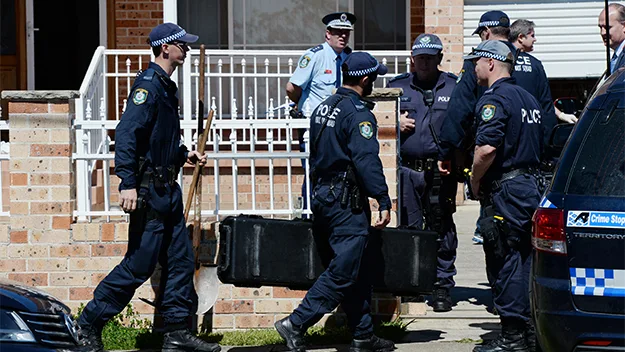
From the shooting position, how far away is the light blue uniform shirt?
8.48 meters

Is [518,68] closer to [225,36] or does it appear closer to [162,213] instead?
[162,213]

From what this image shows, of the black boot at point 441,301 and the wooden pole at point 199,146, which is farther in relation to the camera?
the black boot at point 441,301

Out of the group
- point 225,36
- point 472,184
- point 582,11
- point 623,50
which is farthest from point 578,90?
point 472,184

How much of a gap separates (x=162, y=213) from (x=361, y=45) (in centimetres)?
682

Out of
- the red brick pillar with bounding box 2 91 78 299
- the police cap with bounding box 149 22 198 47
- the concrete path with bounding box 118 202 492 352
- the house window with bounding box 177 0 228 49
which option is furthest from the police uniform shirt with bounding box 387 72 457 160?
the house window with bounding box 177 0 228 49

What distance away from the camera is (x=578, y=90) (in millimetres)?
13727

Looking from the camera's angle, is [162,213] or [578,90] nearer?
[162,213]

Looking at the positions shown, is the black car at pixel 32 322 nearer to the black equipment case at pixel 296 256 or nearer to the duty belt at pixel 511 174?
the black equipment case at pixel 296 256

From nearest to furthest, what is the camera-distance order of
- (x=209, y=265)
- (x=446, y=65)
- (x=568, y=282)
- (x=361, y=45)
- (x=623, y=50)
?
(x=568, y=282)
(x=209, y=265)
(x=623, y=50)
(x=446, y=65)
(x=361, y=45)

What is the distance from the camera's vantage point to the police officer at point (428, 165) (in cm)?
809

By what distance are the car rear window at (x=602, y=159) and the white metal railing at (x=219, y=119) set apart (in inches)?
109

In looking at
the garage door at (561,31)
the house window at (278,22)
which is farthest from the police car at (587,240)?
the house window at (278,22)

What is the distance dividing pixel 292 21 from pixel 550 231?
819 cm

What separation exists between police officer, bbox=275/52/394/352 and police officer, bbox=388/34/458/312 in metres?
1.34
